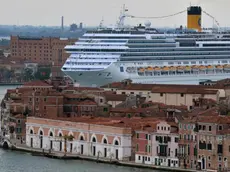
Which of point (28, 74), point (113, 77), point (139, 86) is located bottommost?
point (28, 74)

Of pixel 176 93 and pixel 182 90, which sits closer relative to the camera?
pixel 176 93

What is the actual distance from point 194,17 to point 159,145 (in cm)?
2381

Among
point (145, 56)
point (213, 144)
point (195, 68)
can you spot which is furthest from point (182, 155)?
point (195, 68)

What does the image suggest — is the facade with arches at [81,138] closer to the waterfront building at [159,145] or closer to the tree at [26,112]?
the waterfront building at [159,145]

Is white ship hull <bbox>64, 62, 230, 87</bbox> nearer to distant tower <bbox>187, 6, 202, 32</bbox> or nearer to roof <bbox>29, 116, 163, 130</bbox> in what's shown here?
distant tower <bbox>187, 6, 202, 32</bbox>

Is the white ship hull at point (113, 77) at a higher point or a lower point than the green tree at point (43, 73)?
higher

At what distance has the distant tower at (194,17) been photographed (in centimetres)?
5300

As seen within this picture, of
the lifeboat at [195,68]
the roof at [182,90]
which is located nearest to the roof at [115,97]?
the roof at [182,90]

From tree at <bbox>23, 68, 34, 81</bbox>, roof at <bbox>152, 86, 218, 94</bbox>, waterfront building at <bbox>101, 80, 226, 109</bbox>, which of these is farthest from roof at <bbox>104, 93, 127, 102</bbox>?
tree at <bbox>23, 68, 34, 81</bbox>

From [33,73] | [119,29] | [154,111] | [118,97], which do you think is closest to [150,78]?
[119,29]

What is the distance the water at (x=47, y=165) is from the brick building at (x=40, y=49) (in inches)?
1973

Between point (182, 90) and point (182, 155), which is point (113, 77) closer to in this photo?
point (182, 90)

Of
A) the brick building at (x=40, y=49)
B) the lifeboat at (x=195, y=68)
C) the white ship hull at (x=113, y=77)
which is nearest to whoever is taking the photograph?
the white ship hull at (x=113, y=77)

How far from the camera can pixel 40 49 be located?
8512cm
